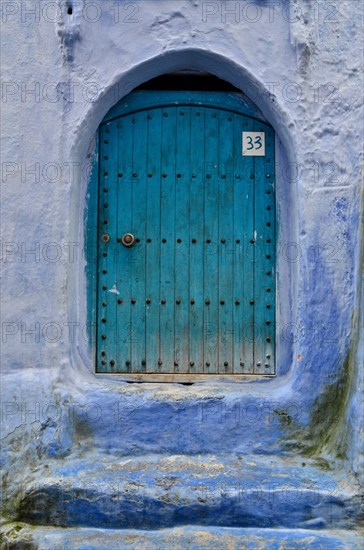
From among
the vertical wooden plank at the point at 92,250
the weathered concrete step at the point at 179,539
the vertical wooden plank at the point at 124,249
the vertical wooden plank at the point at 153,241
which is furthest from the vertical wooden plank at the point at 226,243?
the weathered concrete step at the point at 179,539

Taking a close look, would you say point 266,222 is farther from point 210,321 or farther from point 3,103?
point 3,103

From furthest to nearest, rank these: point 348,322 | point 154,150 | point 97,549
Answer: point 154,150 → point 348,322 → point 97,549

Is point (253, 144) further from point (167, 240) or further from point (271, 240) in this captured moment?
point (167, 240)

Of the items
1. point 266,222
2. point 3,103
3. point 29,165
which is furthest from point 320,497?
point 3,103

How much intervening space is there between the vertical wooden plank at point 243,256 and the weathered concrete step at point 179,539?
0.97 m

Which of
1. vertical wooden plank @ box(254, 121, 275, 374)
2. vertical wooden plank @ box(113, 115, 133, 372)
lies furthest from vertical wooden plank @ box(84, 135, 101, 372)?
vertical wooden plank @ box(254, 121, 275, 374)

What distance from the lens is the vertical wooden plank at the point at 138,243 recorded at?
427cm

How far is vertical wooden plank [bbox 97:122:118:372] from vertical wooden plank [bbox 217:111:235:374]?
61 cm

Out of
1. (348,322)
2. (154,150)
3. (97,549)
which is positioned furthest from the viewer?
(154,150)

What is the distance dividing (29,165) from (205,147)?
102 cm

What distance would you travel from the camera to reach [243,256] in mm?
4320

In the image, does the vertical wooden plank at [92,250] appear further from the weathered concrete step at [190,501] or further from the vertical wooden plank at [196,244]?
the weathered concrete step at [190,501]

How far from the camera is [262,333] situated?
4293 millimetres

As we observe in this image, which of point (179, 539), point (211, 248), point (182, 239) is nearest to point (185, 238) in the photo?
point (182, 239)
